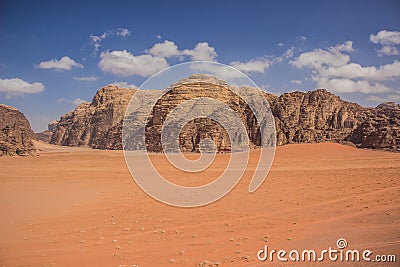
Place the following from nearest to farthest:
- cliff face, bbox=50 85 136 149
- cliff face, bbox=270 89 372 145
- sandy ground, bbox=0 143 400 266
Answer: sandy ground, bbox=0 143 400 266
cliff face, bbox=270 89 372 145
cliff face, bbox=50 85 136 149

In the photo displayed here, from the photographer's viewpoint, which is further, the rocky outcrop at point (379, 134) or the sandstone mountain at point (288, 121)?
the sandstone mountain at point (288, 121)

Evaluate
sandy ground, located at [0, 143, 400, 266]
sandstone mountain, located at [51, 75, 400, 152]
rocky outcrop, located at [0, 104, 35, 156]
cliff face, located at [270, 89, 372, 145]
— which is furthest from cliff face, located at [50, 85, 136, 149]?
sandy ground, located at [0, 143, 400, 266]

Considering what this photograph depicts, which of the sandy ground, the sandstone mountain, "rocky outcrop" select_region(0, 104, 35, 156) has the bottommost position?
the sandy ground

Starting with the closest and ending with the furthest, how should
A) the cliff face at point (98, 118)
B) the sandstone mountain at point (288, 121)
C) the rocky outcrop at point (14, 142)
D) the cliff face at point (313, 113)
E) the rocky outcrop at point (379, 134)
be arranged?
1. the rocky outcrop at point (379, 134)
2. the rocky outcrop at point (14, 142)
3. the sandstone mountain at point (288, 121)
4. the cliff face at point (313, 113)
5. the cliff face at point (98, 118)

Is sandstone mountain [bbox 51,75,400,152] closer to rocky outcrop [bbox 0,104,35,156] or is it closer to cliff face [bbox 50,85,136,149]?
rocky outcrop [bbox 0,104,35,156]

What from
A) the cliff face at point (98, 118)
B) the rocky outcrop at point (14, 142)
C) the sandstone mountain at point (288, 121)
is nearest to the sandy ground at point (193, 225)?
the sandstone mountain at point (288, 121)

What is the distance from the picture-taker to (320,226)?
22.9ft

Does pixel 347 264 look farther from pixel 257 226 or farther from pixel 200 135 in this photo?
pixel 200 135

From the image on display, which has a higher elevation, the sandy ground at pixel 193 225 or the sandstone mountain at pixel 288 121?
the sandstone mountain at pixel 288 121

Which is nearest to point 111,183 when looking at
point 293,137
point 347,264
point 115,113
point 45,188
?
point 45,188

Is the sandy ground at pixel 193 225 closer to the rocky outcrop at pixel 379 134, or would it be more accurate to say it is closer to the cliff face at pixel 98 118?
the rocky outcrop at pixel 379 134

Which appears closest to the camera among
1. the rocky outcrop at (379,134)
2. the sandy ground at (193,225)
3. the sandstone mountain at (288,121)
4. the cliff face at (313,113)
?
the sandy ground at (193,225)

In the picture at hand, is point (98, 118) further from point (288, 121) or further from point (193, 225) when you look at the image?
point (193, 225)

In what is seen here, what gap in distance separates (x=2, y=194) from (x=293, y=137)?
129 ft
